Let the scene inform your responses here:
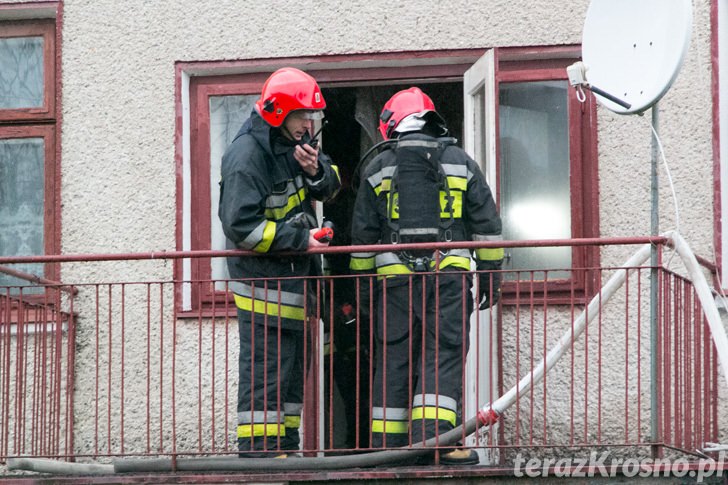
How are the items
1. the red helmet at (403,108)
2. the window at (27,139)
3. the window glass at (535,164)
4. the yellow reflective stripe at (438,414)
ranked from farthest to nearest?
the window at (27,139)
the window glass at (535,164)
the red helmet at (403,108)
the yellow reflective stripe at (438,414)

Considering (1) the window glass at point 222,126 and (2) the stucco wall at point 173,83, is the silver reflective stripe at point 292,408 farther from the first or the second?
(1) the window glass at point 222,126

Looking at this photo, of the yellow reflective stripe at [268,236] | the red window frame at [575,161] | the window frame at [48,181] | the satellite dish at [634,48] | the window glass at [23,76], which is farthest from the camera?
the window glass at [23,76]

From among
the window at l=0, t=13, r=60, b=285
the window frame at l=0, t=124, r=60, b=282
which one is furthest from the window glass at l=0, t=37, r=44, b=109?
the window frame at l=0, t=124, r=60, b=282

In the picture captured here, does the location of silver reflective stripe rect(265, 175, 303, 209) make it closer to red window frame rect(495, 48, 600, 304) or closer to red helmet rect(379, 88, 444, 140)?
red helmet rect(379, 88, 444, 140)

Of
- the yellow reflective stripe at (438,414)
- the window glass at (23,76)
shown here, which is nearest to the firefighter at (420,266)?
the yellow reflective stripe at (438,414)

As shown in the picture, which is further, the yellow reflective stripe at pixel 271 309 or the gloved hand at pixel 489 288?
the yellow reflective stripe at pixel 271 309

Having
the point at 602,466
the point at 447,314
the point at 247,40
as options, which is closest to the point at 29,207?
the point at 247,40

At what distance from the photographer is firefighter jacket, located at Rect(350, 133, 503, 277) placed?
27.7ft

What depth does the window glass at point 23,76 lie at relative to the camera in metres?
10.1

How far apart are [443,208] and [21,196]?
3045 mm

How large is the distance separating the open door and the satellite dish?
93cm

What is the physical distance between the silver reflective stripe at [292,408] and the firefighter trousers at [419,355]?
39cm

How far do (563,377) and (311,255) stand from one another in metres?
1.84

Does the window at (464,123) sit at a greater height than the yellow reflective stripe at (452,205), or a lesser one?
greater
